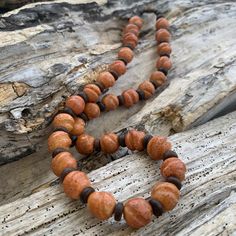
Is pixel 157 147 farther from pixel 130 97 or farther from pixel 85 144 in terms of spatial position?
pixel 130 97

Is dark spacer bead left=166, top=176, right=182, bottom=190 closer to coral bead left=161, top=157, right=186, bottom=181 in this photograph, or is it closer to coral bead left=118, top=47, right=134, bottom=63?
coral bead left=161, top=157, right=186, bottom=181

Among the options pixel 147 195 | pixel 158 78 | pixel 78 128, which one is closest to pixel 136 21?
pixel 158 78

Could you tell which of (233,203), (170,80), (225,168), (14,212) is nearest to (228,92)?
(170,80)

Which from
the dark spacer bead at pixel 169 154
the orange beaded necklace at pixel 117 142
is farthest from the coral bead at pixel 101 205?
the dark spacer bead at pixel 169 154

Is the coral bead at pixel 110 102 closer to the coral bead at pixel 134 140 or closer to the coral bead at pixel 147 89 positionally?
the coral bead at pixel 147 89

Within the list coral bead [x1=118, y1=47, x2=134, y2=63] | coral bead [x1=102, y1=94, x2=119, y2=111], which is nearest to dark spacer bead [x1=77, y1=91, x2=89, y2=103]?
coral bead [x1=102, y1=94, x2=119, y2=111]

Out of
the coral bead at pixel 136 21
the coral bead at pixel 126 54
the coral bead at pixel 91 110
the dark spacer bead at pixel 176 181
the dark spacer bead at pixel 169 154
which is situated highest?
the coral bead at pixel 136 21

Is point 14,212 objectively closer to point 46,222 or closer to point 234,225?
point 46,222
